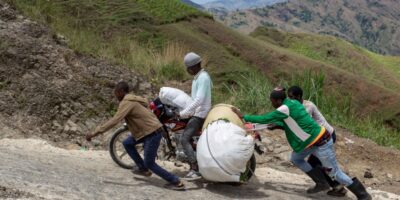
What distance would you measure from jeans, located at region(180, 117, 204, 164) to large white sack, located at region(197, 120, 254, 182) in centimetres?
30

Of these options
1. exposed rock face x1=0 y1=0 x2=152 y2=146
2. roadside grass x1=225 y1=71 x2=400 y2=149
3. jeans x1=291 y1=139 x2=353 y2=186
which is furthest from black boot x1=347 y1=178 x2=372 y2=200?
exposed rock face x1=0 y1=0 x2=152 y2=146

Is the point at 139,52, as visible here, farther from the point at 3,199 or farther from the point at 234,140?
the point at 3,199

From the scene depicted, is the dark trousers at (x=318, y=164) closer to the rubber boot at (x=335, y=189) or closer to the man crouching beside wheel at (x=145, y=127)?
the rubber boot at (x=335, y=189)

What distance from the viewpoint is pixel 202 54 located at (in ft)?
43.2

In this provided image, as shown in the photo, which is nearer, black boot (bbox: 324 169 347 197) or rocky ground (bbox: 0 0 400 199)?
rocky ground (bbox: 0 0 400 199)

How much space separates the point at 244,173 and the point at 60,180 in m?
2.24

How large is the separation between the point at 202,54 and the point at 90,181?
7.12 m

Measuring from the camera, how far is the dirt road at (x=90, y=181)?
568 centimetres

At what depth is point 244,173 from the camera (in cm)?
709

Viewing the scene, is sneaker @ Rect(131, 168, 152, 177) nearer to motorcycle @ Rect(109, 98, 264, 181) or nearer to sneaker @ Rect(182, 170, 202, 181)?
motorcycle @ Rect(109, 98, 264, 181)

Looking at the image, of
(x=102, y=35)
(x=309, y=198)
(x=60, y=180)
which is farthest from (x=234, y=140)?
(x=102, y=35)

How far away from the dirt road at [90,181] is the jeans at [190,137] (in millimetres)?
351

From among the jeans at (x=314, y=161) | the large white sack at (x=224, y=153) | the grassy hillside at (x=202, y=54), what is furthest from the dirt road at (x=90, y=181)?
the grassy hillside at (x=202, y=54)

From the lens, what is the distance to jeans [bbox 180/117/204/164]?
23.4 ft
